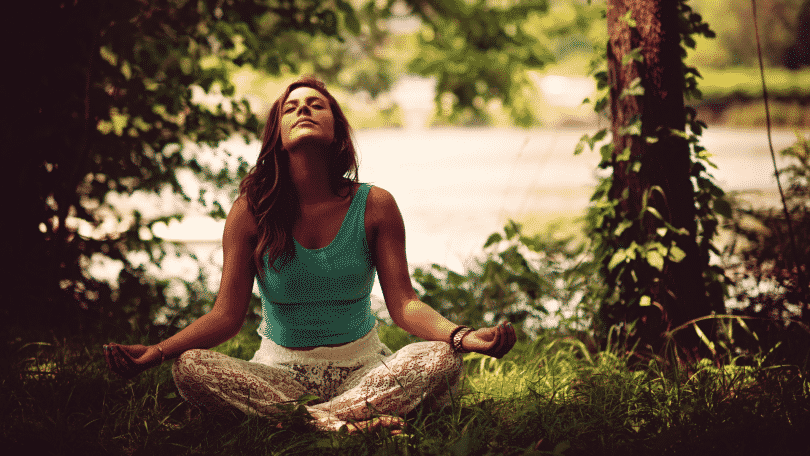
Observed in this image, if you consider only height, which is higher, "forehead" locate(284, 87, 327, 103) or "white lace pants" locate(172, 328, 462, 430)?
"forehead" locate(284, 87, 327, 103)

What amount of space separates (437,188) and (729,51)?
31.7 feet

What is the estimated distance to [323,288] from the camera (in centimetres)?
227

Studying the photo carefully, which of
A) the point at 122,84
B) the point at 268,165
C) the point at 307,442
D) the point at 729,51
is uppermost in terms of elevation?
the point at 729,51

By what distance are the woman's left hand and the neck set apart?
826 millimetres

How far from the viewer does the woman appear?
2.13 meters

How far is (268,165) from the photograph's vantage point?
244cm

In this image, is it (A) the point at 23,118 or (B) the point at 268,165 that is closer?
(B) the point at 268,165

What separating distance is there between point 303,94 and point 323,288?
0.78 meters

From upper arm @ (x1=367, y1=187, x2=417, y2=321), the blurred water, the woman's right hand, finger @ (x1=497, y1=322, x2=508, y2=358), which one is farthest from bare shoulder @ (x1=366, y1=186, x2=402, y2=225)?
the blurred water

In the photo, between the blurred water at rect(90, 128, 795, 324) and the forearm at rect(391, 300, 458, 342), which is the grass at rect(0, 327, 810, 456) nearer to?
the forearm at rect(391, 300, 458, 342)

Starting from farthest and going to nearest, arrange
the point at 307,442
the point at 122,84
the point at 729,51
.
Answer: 1. the point at 729,51
2. the point at 122,84
3. the point at 307,442

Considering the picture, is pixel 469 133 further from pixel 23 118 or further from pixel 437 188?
pixel 23 118

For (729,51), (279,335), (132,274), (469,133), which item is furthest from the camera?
(469,133)

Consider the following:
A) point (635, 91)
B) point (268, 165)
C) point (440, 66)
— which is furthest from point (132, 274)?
point (440, 66)
